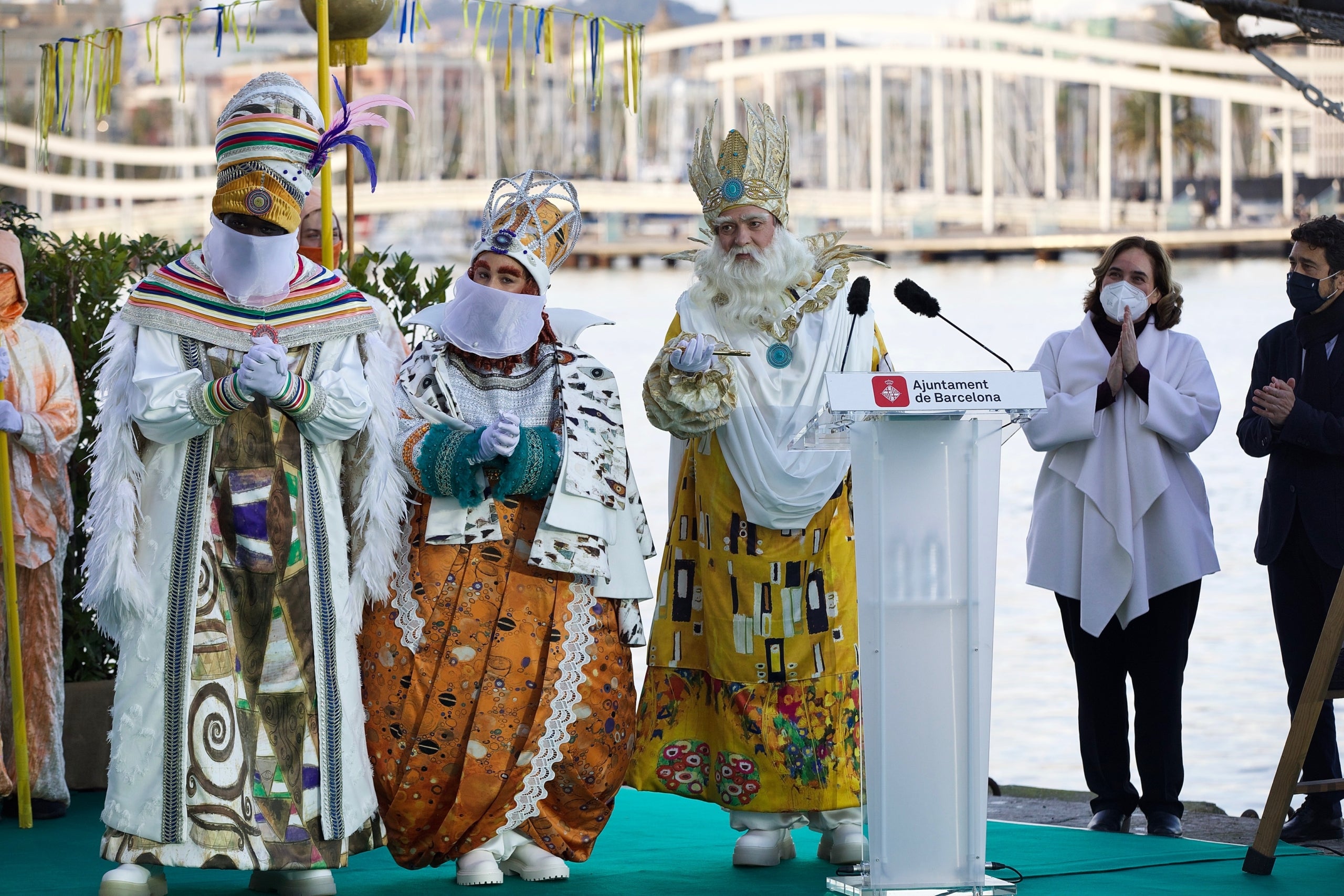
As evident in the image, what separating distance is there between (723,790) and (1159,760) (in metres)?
1.25

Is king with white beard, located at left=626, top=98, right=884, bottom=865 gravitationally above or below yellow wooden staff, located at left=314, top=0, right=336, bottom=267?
below

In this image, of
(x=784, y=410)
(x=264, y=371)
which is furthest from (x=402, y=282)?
(x=264, y=371)

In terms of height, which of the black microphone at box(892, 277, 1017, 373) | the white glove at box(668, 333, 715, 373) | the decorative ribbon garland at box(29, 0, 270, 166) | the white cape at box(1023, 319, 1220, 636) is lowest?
the white cape at box(1023, 319, 1220, 636)

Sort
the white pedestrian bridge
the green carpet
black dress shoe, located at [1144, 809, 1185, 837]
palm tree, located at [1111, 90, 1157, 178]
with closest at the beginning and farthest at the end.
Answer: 1. the green carpet
2. black dress shoe, located at [1144, 809, 1185, 837]
3. the white pedestrian bridge
4. palm tree, located at [1111, 90, 1157, 178]

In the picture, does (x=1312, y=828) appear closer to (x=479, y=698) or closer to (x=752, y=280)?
(x=752, y=280)

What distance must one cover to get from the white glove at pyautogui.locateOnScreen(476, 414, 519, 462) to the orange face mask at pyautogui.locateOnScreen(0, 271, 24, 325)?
1.76 meters

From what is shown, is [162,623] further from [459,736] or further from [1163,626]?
[1163,626]

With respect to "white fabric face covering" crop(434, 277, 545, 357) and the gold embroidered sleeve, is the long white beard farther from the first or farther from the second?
"white fabric face covering" crop(434, 277, 545, 357)

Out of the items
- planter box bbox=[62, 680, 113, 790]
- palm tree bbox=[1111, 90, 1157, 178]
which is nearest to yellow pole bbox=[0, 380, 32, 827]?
planter box bbox=[62, 680, 113, 790]

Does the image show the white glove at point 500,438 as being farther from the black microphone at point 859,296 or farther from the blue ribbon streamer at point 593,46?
the blue ribbon streamer at point 593,46

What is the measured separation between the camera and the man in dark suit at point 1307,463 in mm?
4539

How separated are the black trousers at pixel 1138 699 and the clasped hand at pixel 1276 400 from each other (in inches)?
20.8

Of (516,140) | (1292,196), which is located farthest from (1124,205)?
(516,140)

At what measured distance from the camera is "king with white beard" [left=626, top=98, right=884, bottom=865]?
14.0 feet
